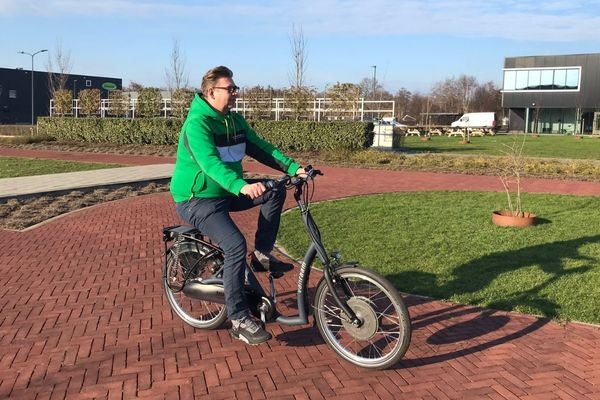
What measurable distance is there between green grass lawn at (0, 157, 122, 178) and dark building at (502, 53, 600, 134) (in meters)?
58.1

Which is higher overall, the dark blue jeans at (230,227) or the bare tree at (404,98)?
the bare tree at (404,98)

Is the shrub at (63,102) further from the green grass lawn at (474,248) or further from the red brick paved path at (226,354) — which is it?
the red brick paved path at (226,354)

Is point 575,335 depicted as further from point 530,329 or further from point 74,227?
point 74,227

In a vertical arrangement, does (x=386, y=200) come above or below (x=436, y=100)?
below

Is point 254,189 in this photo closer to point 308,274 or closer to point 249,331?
point 308,274

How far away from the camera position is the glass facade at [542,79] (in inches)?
2672

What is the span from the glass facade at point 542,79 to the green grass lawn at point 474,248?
63.7 meters

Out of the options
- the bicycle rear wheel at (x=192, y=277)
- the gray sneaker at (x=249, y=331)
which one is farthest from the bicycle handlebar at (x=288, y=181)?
the gray sneaker at (x=249, y=331)

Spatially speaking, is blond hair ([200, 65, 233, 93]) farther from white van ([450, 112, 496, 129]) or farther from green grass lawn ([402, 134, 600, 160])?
white van ([450, 112, 496, 129])

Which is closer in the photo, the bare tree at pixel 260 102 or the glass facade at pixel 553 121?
the bare tree at pixel 260 102

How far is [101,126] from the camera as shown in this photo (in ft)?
94.8

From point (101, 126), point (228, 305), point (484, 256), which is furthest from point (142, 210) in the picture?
point (101, 126)

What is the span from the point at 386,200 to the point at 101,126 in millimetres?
21143

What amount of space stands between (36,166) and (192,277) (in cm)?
1506
